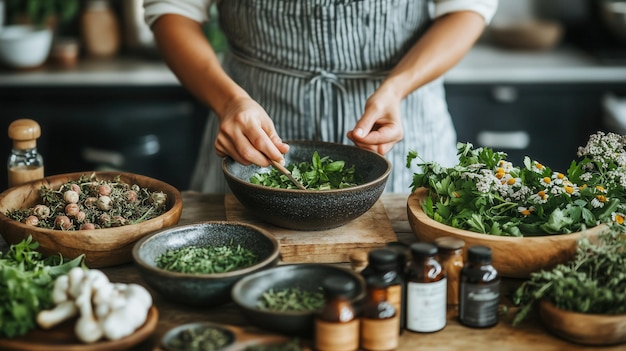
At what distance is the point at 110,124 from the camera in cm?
336

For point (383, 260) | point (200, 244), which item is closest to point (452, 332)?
point (383, 260)

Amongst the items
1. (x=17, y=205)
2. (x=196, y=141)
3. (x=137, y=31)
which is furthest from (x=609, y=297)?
(x=137, y=31)

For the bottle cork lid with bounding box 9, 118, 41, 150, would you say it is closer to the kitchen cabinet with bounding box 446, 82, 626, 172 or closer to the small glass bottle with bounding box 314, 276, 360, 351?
the small glass bottle with bounding box 314, 276, 360, 351

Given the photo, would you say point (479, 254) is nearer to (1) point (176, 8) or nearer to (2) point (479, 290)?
(2) point (479, 290)

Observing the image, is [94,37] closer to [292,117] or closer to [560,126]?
[292,117]

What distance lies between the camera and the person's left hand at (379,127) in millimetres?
1765

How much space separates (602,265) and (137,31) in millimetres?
2754

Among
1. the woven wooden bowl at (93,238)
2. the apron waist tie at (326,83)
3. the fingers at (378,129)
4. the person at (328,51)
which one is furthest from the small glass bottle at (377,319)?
the apron waist tie at (326,83)

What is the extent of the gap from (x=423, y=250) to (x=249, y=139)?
54 centimetres

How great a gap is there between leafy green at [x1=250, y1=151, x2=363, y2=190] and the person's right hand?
0.14 ft

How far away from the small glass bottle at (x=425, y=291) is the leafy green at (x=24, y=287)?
0.56 m

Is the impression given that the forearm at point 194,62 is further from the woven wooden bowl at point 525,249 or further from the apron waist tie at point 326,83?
the woven wooden bowl at point 525,249

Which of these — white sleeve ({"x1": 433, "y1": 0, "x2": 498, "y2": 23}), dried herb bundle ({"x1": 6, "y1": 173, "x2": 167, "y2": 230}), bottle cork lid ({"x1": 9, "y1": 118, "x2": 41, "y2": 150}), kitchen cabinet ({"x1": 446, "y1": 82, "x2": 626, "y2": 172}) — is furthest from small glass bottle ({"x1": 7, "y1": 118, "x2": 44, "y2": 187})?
kitchen cabinet ({"x1": 446, "y1": 82, "x2": 626, "y2": 172})

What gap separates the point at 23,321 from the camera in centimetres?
123
